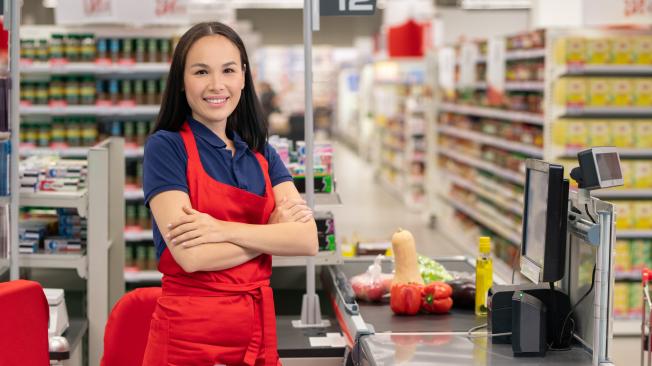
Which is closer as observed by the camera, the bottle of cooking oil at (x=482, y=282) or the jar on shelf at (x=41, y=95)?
the bottle of cooking oil at (x=482, y=282)

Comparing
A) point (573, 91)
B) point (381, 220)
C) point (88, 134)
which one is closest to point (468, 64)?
point (381, 220)

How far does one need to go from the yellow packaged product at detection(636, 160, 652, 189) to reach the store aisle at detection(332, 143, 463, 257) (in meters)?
2.49

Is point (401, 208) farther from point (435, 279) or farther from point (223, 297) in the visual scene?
point (223, 297)

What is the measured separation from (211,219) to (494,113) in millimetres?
7318

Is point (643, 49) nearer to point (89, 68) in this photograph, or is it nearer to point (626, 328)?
point (626, 328)

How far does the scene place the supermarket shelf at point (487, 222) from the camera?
863 cm

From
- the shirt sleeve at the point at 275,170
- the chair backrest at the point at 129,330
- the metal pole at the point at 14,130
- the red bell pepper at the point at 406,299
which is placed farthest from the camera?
the metal pole at the point at 14,130

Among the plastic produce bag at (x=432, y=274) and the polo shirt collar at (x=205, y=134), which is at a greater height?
the polo shirt collar at (x=205, y=134)

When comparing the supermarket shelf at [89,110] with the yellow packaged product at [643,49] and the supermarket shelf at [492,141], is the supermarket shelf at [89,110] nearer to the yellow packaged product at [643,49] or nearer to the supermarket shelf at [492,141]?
the supermarket shelf at [492,141]

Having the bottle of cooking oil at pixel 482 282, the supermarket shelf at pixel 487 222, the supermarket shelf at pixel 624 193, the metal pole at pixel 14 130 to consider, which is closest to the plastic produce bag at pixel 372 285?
the bottle of cooking oil at pixel 482 282

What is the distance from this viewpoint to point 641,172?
688cm

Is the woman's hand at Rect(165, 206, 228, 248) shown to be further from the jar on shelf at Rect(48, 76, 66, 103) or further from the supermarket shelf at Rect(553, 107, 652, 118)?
the jar on shelf at Rect(48, 76, 66, 103)

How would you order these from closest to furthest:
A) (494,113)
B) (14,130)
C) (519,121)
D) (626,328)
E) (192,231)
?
(192,231) < (14,130) < (626,328) < (519,121) < (494,113)

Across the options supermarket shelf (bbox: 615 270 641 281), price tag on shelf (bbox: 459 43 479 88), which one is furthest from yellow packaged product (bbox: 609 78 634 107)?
price tag on shelf (bbox: 459 43 479 88)
